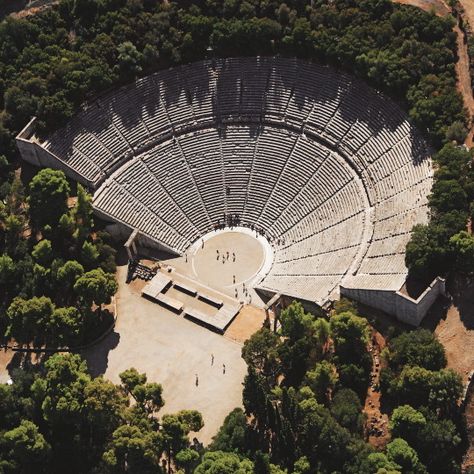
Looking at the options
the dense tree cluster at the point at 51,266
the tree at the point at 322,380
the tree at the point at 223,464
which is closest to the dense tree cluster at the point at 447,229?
the tree at the point at 322,380

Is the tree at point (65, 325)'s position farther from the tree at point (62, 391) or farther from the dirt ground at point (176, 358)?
the tree at point (62, 391)

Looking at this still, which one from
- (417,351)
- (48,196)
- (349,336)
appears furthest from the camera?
(48,196)

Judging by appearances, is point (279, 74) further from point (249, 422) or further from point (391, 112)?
point (249, 422)

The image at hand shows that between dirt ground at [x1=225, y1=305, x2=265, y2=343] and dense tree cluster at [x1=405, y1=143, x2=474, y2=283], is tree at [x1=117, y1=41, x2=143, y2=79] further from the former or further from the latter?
dense tree cluster at [x1=405, y1=143, x2=474, y2=283]

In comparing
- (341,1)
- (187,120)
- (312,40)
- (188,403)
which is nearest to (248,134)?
(187,120)

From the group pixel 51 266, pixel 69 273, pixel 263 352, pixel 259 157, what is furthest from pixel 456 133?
pixel 51 266

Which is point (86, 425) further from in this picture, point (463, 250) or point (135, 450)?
point (463, 250)

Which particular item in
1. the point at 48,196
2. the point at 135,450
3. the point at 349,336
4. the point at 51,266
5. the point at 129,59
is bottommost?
the point at 135,450
